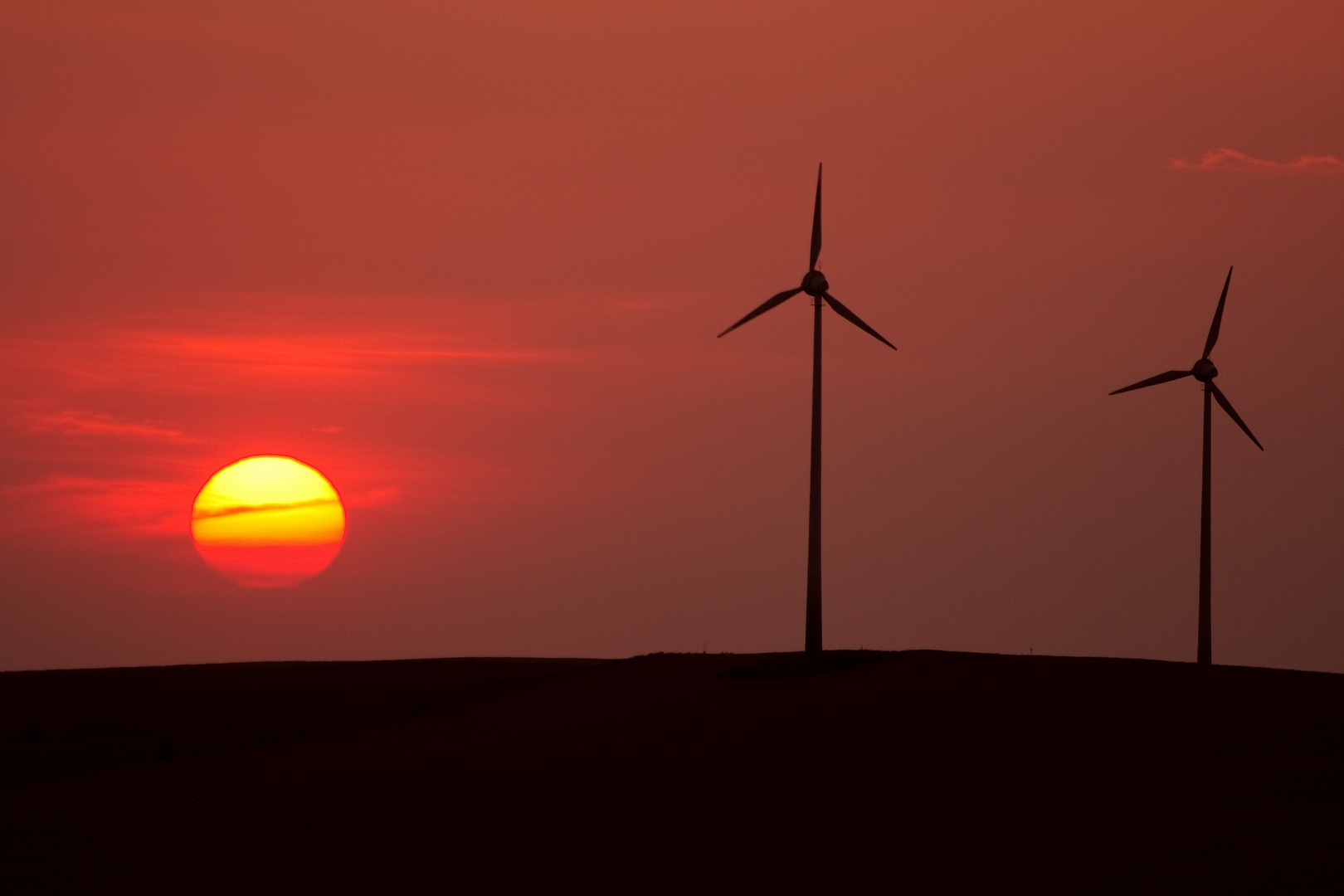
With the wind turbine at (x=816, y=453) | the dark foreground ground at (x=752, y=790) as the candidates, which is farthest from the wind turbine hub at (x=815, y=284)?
the dark foreground ground at (x=752, y=790)

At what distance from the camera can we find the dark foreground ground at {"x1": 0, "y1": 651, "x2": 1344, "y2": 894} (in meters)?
21.1

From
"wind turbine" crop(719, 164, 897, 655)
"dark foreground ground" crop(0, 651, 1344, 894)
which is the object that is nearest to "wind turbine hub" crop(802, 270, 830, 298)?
"wind turbine" crop(719, 164, 897, 655)

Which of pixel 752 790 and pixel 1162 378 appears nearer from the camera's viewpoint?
pixel 752 790

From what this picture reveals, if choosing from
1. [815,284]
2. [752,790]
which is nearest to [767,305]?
[815,284]

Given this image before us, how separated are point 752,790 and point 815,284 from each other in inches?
861

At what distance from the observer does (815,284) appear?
45344 millimetres

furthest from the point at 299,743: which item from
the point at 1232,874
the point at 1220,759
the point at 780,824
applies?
the point at 1232,874

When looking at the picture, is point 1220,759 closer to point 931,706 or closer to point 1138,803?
point 1138,803

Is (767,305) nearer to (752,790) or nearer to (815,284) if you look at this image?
(815,284)

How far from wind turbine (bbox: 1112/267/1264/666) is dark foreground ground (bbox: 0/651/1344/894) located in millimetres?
11071

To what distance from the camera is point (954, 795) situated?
956 inches

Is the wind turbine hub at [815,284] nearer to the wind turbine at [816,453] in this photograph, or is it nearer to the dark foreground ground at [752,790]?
the wind turbine at [816,453]

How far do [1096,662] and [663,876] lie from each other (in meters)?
18.6

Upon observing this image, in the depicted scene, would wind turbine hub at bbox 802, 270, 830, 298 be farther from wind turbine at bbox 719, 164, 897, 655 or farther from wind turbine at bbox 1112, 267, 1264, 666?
wind turbine at bbox 1112, 267, 1264, 666
